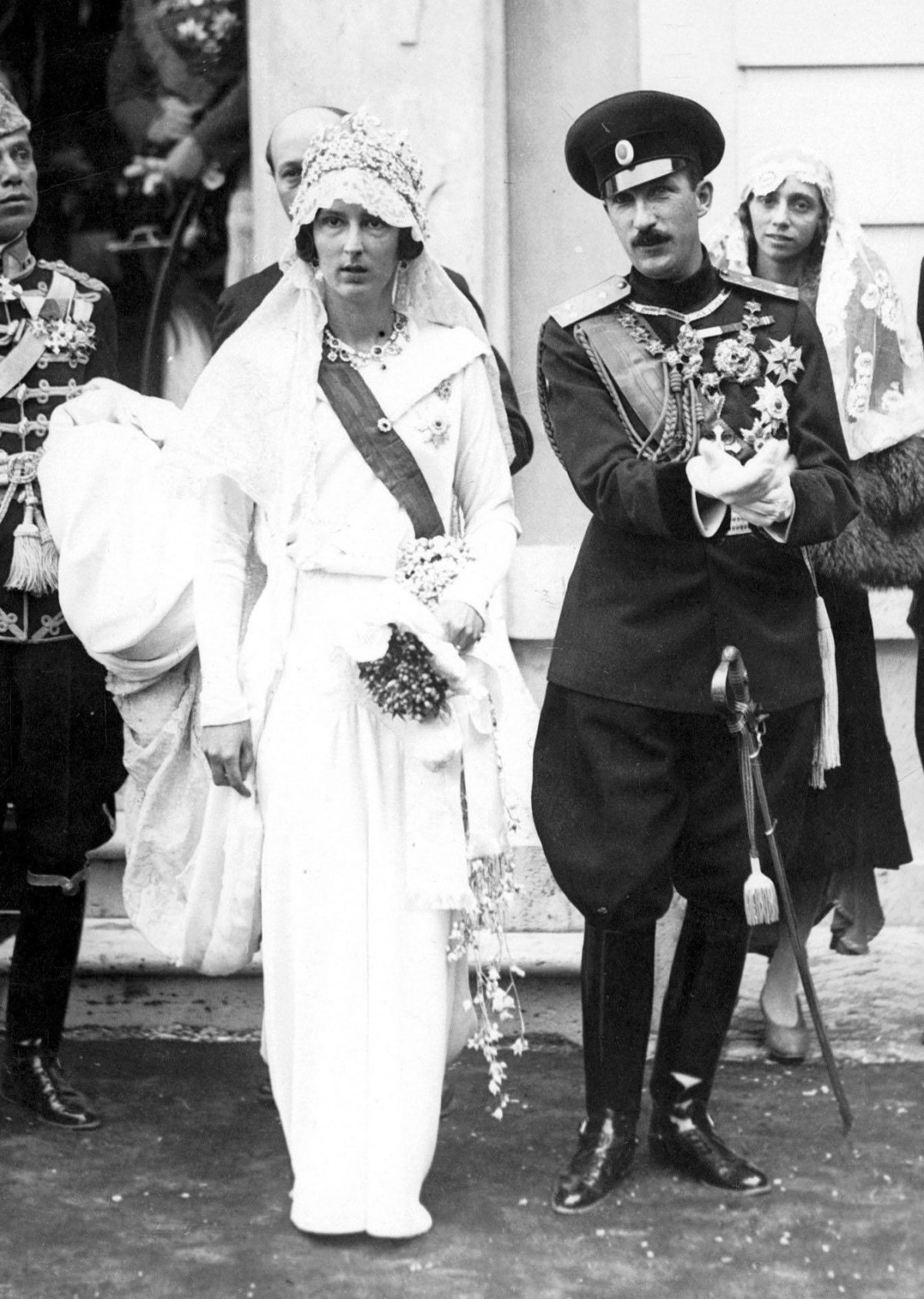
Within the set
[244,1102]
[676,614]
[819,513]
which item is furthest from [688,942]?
[244,1102]

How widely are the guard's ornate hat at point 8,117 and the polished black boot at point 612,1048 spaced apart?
2.13m

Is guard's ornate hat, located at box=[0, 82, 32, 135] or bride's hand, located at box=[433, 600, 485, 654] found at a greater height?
guard's ornate hat, located at box=[0, 82, 32, 135]

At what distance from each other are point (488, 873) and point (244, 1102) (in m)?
1.11

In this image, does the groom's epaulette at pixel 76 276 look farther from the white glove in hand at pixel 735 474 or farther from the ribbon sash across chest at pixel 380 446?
the white glove in hand at pixel 735 474

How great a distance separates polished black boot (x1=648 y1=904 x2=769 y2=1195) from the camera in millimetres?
3838

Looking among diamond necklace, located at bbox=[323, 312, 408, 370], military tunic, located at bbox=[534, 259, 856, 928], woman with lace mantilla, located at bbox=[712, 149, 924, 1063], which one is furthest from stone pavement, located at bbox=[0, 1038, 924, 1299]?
diamond necklace, located at bbox=[323, 312, 408, 370]

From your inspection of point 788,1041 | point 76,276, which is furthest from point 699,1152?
point 76,276

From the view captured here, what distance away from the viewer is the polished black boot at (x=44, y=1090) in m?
4.23

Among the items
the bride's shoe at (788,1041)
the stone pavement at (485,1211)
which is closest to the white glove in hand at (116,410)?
the stone pavement at (485,1211)

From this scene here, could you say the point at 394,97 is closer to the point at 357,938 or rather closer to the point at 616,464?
the point at 616,464

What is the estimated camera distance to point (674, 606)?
3.71 m

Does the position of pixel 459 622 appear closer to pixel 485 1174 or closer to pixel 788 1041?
pixel 485 1174

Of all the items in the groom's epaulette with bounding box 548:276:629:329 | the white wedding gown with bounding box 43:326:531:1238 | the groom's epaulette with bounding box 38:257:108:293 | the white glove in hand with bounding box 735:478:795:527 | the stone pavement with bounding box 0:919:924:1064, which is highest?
the groom's epaulette with bounding box 38:257:108:293

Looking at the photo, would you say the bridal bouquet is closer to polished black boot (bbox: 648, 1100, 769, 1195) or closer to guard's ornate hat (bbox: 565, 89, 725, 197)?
guard's ornate hat (bbox: 565, 89, 725, 197)
